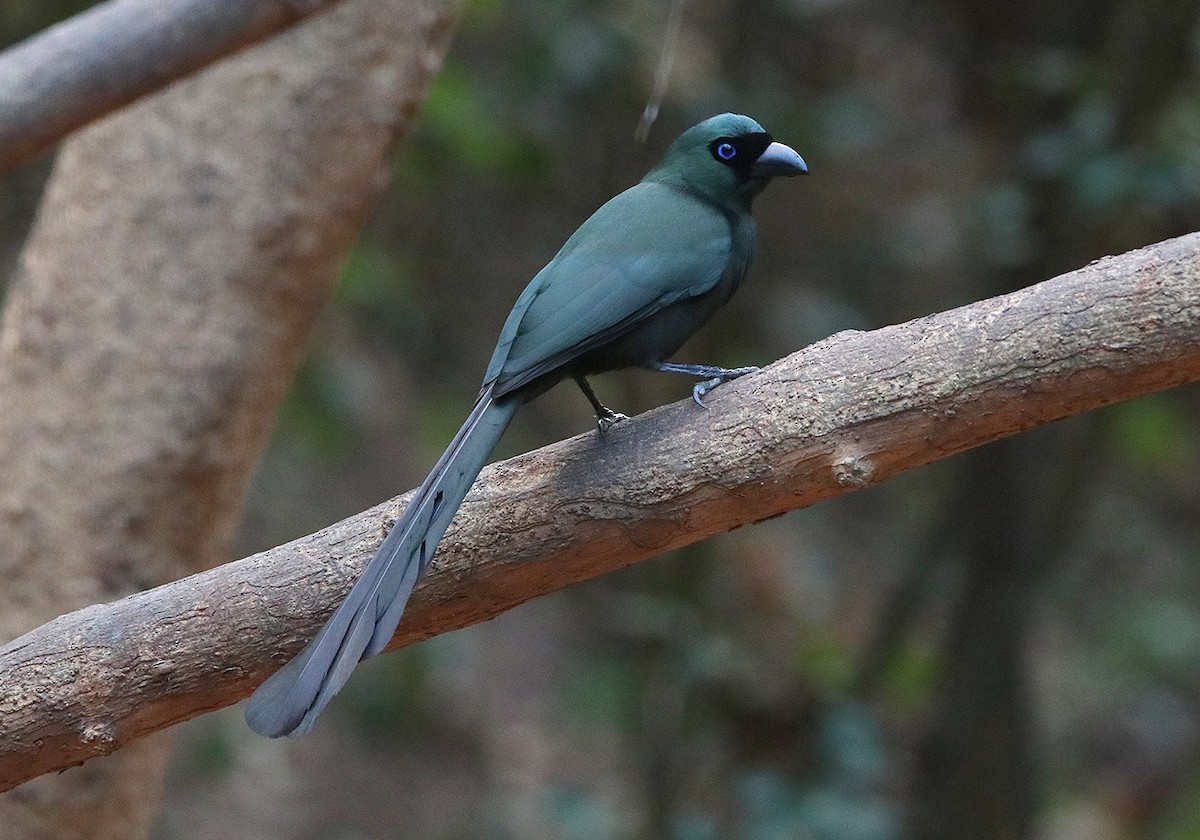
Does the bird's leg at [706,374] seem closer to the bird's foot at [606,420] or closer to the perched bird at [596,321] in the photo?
the perched bird at [596,321]

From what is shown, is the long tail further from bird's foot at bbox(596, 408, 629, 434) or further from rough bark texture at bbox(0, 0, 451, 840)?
rough bark texture at bbox(0, 0, 451, 840)

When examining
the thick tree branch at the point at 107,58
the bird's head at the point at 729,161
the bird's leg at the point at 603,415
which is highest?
the thick tree branch at the point at 107,58

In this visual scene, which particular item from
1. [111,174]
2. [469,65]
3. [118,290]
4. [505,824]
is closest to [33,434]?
[118,290]

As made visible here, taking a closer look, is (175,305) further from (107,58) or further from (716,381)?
(716,381)

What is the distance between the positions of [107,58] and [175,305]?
2.63 ft

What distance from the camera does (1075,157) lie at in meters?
3.85

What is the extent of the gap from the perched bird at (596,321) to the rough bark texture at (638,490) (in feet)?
0.35

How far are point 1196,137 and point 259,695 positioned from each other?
329cm

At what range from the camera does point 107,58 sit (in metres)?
2.64

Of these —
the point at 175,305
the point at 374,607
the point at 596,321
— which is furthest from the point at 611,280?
the point at 175,305

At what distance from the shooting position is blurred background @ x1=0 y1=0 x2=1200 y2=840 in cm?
421

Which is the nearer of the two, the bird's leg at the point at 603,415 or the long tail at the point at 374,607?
the long tail at the point at 374,607

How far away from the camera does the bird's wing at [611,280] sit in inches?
83.5

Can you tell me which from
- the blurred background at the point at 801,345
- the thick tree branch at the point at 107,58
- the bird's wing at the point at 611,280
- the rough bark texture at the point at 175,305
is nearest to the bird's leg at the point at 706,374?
the bird's wing at the point at 611,280
